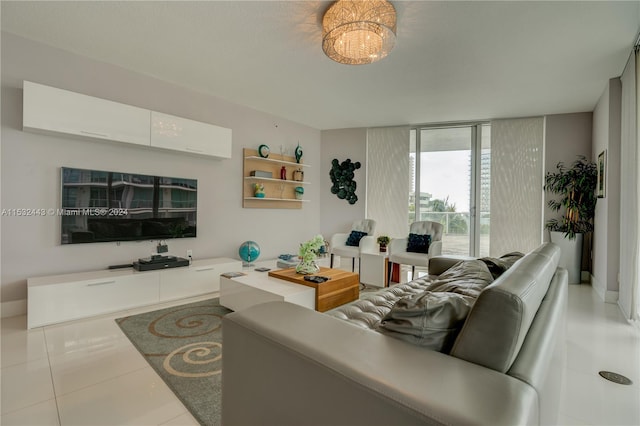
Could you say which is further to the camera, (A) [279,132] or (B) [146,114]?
(A) [279,132]

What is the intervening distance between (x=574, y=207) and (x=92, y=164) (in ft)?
21.2

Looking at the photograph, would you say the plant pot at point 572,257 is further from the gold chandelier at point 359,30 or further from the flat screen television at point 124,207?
the flat screen television at point 124,207

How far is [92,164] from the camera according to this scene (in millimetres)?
3449

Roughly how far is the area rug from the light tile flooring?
0.06m

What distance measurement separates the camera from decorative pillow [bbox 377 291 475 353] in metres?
1.06

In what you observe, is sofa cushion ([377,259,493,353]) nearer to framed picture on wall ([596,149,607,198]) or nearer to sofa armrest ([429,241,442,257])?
sofa armrest ([429,241,442,257])

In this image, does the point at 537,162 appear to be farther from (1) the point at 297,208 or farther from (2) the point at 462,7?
(1) the point at 297,208

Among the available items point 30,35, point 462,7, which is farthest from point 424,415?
point 30,35

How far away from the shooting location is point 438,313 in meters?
1.08

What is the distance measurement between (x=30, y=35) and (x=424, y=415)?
444cm

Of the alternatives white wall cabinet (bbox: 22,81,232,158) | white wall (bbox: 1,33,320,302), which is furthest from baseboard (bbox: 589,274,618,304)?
white wall cabinet (bbox: 22,81,232,158)

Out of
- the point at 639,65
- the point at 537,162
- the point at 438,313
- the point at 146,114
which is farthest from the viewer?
the point at 537,162

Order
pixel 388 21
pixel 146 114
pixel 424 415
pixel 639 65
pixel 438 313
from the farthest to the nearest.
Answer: pixel 146 114 < pixel 639 65 < pixel 388 21 < pixel 438 313 < pixel 424 415

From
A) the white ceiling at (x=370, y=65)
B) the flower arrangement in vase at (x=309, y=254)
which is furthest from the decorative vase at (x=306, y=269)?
the white ceiling at (x=370, y=65)
